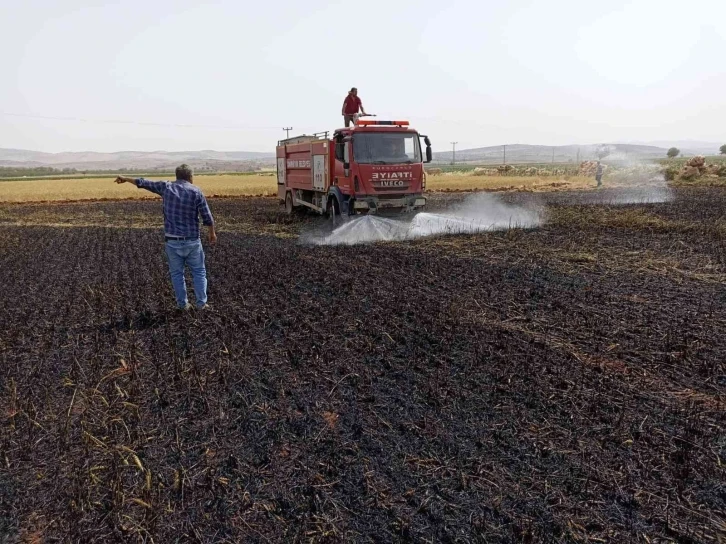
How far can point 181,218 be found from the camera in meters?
6.79

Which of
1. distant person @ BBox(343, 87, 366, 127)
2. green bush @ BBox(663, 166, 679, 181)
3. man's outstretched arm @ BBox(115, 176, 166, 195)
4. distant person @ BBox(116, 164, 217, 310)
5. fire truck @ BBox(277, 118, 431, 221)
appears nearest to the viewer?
man's outstretched arm @ BBox(115, 176, 166, 195)

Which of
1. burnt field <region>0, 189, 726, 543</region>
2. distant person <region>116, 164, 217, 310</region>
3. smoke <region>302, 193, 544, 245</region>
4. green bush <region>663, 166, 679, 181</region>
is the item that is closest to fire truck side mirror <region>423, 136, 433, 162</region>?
smoke <region>302, 193, 544, 245</region>

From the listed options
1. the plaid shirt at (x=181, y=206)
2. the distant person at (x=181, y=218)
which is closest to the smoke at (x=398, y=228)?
the distant person at (x=181, y=218)

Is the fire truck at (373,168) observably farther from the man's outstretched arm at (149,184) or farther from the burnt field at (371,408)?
the man's outstretched arm at (149,184)

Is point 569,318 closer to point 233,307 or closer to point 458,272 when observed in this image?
point 458,272

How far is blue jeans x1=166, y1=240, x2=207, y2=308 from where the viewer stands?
688cm

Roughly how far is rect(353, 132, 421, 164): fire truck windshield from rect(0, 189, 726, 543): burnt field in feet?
16.8

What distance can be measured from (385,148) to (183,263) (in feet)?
25.2

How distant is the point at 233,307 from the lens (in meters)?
7.35

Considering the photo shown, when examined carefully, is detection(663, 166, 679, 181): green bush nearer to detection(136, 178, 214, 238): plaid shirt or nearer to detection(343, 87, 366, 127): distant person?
detection(343, 87, 366, 127): distant person

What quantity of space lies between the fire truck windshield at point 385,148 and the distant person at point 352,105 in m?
1.53

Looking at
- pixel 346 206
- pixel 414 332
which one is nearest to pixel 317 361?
pixel 414 332

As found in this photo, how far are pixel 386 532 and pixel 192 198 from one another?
486 centimetres

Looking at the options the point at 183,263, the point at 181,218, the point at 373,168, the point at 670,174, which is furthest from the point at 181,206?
the point at 670,174
